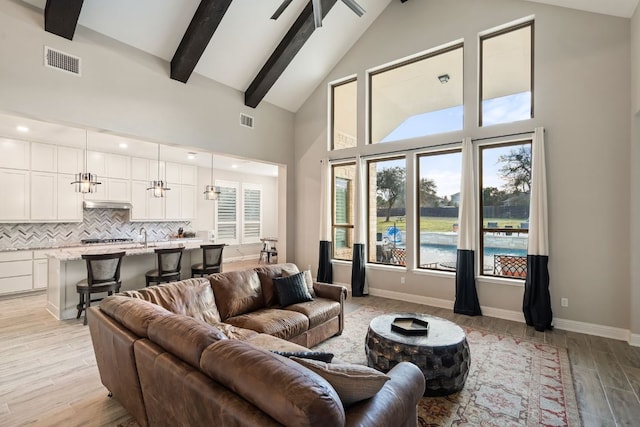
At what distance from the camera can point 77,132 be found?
5.40m

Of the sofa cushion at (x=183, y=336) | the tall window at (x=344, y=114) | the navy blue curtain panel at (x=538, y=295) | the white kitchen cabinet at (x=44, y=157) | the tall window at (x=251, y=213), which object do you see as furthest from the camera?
the tall window at (x=251, y=213)

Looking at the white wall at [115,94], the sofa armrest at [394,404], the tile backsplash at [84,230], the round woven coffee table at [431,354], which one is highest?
the white wall at [115,94]

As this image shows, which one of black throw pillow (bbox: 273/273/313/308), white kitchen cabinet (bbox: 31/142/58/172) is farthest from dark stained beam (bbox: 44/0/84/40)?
black throw pillow (bbox: 273/273/313/308)

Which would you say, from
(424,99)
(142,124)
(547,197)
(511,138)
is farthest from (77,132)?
(547,197)

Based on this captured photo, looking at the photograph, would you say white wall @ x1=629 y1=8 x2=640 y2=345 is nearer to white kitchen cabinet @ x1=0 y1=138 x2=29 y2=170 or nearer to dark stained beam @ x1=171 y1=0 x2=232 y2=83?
dark stained beam @ x1=171 y1=0 x2=232 y2=83

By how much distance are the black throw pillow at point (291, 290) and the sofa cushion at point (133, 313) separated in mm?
1537

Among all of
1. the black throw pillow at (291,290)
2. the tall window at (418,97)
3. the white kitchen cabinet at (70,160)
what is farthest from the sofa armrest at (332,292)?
the white kitchen cabinet at (70,160)

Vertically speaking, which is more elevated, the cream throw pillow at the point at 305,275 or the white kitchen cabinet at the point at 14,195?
the white kitchen cabinet at the point at 14,195

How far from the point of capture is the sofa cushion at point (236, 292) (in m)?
3.22

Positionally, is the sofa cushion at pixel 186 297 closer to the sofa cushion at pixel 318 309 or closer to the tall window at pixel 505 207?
the sofa cushion at pixel 318 309

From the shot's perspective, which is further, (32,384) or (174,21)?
(174,21)

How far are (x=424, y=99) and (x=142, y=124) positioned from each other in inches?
180

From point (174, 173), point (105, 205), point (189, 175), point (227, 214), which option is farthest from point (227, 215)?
point (105, 205)

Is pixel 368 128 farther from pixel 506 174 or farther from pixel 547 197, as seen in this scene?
pixel 547 197
